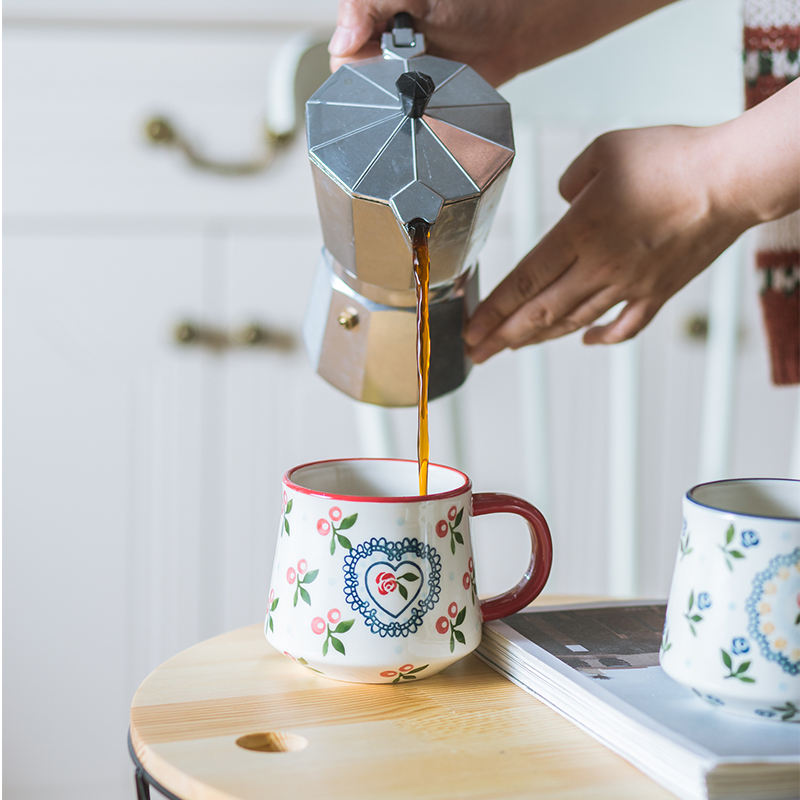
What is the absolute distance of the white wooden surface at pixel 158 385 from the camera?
38.2 inches

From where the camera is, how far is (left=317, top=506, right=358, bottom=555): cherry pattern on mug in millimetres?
412

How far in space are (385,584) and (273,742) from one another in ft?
0.26

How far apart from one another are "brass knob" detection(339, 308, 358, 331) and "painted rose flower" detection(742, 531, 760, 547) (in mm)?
274

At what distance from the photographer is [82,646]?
1.04m

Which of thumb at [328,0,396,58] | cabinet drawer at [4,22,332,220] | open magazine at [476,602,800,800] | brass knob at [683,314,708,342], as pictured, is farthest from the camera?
brass knob at [683,314,708,342]

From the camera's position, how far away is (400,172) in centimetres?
43

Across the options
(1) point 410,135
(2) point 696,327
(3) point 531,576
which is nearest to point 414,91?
(1) point 410,135

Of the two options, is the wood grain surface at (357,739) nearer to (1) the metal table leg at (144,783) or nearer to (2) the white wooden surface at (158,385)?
(1) the metal table leg at (144,783)

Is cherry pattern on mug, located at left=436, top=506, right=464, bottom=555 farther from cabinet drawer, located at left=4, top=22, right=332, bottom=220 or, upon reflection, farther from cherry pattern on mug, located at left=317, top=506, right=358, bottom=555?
cabinet drawer, located at left=4, top=22, right=332, bottom=220

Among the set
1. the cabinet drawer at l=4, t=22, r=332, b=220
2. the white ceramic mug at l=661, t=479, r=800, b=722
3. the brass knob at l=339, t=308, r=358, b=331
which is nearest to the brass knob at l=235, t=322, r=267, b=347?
the cabinet drawer at l=4, t=22, r=332, b=220

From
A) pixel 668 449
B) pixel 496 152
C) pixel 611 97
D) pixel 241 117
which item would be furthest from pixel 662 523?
pixel 496 152

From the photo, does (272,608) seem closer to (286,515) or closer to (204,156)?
(286,515)

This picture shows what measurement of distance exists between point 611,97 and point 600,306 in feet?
0.72

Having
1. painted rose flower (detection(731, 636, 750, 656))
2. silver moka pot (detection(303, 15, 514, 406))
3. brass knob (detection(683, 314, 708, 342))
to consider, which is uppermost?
silver moka pot (detection(303, 15, 514, 406))
